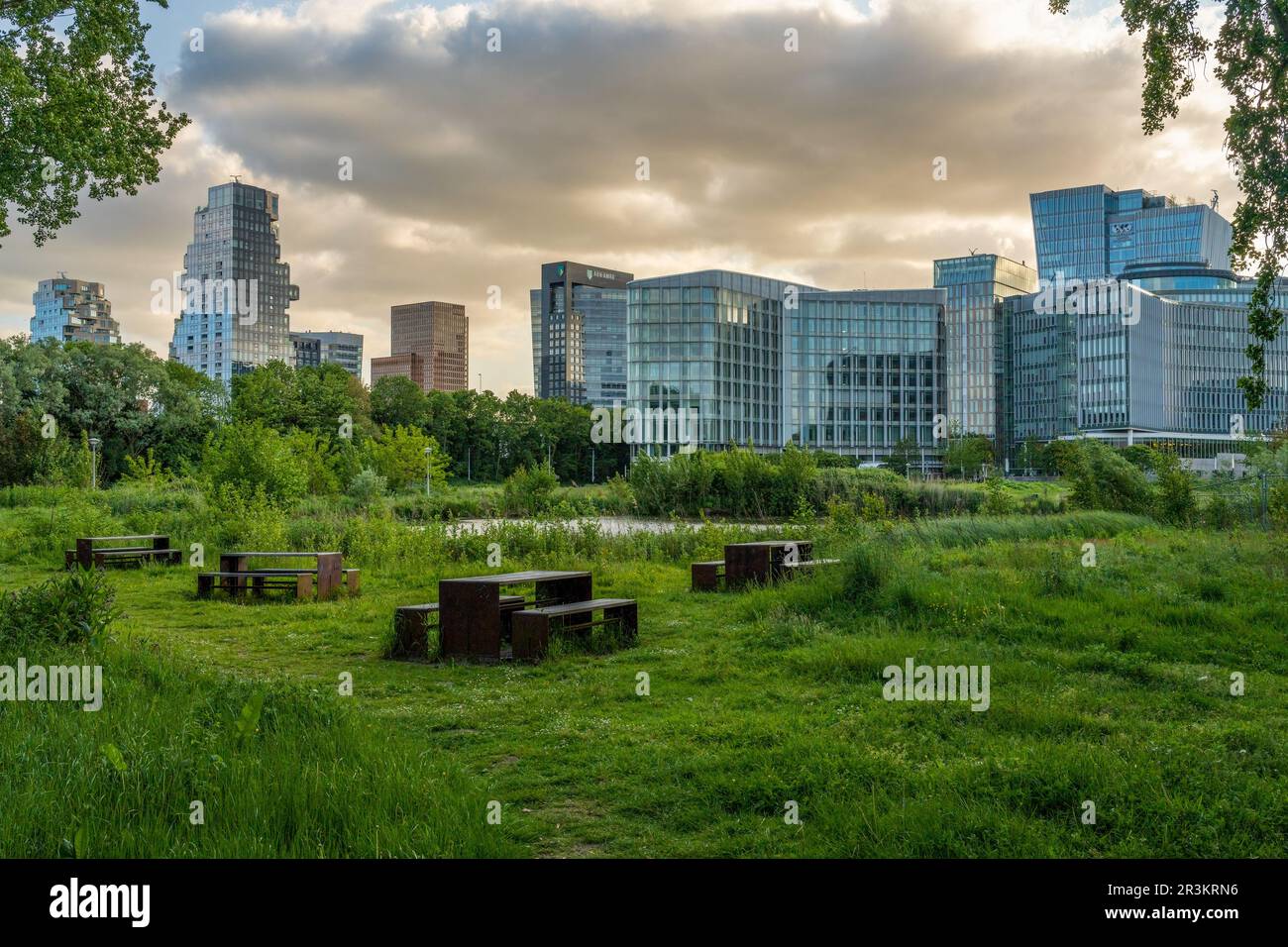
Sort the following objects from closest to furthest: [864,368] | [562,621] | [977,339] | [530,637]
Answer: [530,637] < [562,621] < [864,368] < [977,339]

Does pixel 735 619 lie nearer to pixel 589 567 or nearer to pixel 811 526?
pixel 589 567

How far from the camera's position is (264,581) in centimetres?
1703

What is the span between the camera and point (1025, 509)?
30.0m

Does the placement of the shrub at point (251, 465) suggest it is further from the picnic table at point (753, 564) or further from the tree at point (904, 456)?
the tree at point (904, 456)

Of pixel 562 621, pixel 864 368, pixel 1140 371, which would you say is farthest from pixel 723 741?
pixel 1140 371

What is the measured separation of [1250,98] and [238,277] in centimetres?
18787

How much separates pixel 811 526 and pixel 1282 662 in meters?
10.7

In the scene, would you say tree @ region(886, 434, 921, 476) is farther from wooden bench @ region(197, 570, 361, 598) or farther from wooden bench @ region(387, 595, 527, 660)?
wooden bench @ region(387, 595, 527, 660)

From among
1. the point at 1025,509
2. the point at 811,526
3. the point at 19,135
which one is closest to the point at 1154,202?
the point at 1025,509

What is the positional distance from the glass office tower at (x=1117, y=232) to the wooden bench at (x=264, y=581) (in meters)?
162

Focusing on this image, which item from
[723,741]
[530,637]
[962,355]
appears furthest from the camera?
[962,355]

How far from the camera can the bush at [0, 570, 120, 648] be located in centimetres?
944

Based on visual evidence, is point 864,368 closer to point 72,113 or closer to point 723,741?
point 72,113

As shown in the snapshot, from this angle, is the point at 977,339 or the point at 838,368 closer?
the point at 838,368
